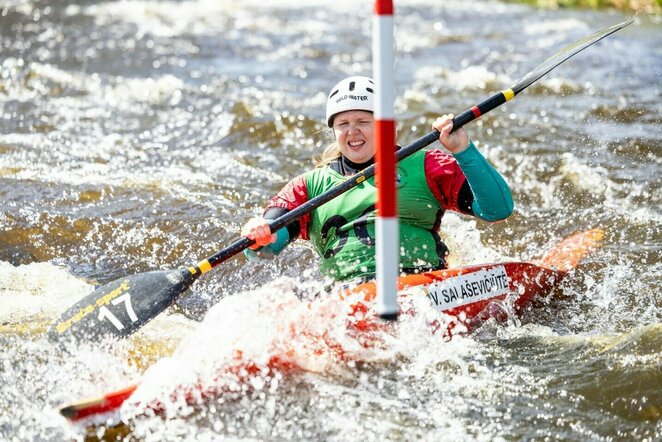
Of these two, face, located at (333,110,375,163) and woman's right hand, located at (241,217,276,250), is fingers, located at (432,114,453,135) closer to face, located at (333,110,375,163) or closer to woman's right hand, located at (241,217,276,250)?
face, located at (333,110,375,163)

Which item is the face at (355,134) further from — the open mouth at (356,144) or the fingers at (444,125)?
the fingers at (444,125)

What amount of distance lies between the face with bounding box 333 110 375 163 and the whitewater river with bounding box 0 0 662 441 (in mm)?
770

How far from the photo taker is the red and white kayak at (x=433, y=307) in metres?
3.92

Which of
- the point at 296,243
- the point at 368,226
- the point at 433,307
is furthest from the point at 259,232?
the point at 296,243

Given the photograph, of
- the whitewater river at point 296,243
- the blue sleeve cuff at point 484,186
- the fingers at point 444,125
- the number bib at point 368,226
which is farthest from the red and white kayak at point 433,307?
the fingers at point 444,125

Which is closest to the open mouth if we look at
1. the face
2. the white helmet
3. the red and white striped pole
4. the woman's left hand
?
the face

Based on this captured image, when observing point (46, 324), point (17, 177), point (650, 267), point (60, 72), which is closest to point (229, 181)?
point (17, 177)

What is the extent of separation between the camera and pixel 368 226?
4.94m

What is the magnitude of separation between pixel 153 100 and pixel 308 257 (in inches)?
212

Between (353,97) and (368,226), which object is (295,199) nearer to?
(368,226)

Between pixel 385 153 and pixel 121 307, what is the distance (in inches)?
80.1

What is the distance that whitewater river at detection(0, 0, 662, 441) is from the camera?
13.0 feet

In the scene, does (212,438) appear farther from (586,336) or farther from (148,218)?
(148,218)

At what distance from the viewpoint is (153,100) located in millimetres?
11039
